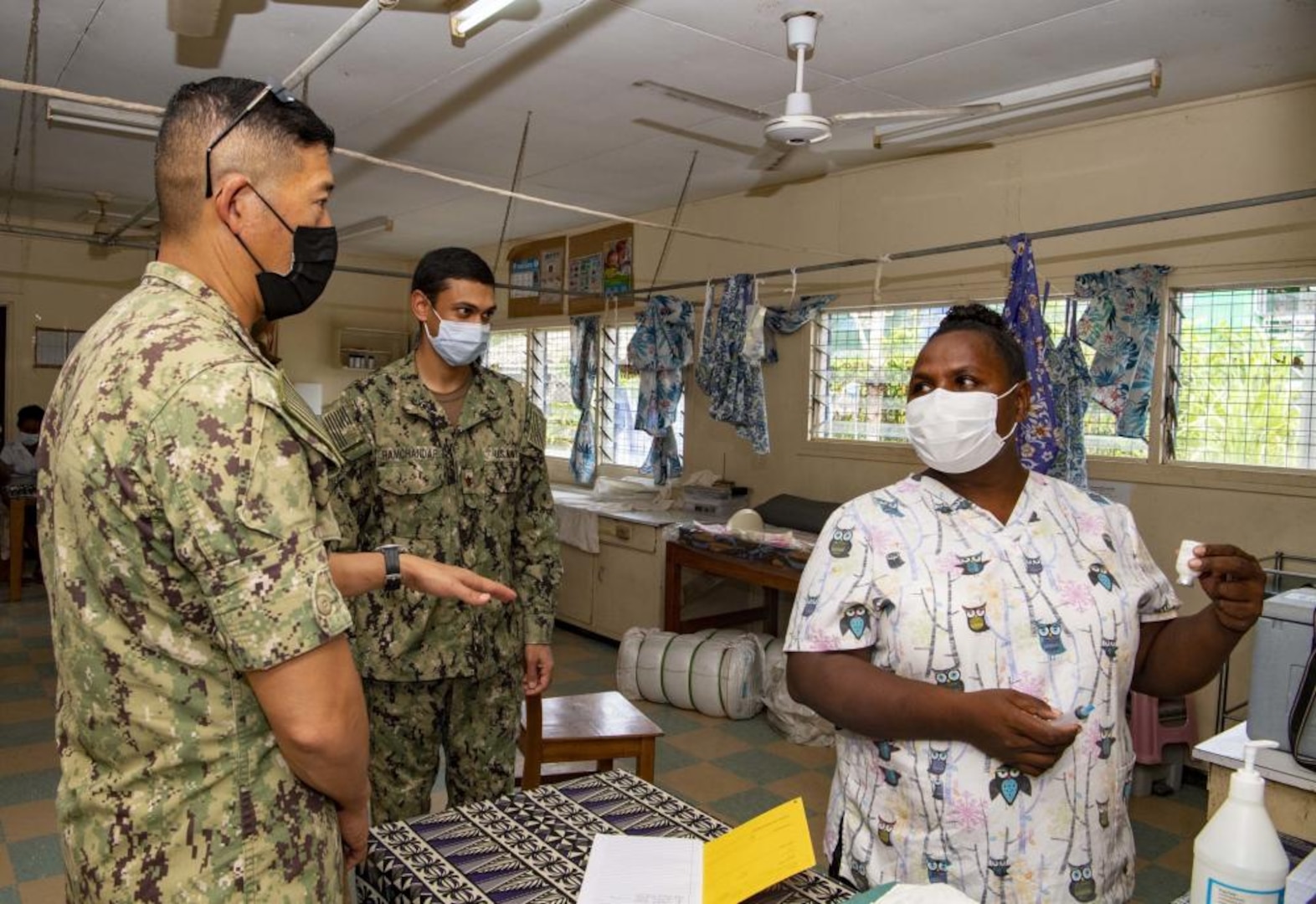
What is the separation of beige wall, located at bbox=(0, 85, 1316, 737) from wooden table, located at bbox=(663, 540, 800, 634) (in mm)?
781

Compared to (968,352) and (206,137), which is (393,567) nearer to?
(206,137)

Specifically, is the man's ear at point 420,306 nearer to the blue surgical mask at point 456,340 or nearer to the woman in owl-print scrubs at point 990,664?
the blue surgical mask at point 456,340

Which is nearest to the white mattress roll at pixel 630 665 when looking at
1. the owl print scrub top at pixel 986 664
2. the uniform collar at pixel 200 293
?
the owl print scrub top at pixel 986 664

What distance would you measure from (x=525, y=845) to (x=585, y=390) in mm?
5605

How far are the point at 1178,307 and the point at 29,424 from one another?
7869mm

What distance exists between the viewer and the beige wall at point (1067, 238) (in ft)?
11.9

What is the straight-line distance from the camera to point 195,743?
976 mm

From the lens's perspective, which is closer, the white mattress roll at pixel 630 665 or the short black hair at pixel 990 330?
the short black hair at pixel 990 330

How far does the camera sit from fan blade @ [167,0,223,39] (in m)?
2.84

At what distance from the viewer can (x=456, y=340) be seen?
2.14 metres

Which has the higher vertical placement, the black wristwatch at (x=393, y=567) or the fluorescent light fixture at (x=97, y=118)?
the fluorescent light fixture at (x=97, y=118)

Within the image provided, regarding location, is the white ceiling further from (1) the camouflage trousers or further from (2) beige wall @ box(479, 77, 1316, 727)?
(1) the camouflage trousers

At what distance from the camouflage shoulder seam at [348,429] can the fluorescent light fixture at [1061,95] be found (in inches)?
96.7

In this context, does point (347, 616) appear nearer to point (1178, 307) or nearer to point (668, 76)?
point (668, 76)
